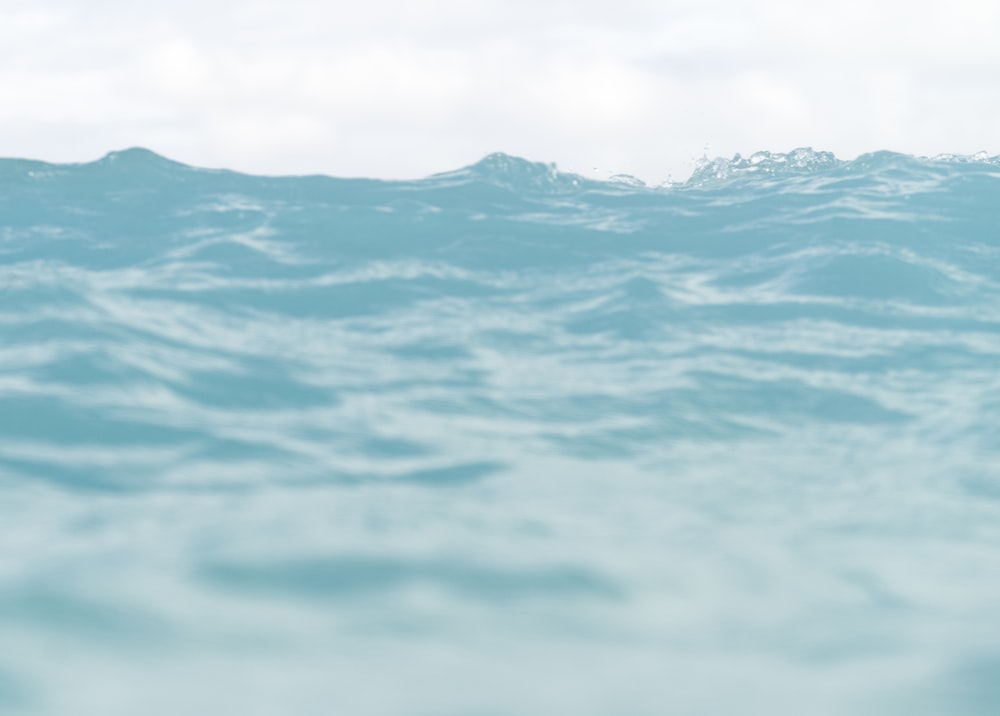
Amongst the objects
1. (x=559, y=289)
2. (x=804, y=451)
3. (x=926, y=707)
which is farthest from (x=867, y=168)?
(x=926, y=707)

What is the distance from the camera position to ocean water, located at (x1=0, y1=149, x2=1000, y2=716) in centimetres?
761

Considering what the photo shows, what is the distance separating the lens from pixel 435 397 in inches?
491

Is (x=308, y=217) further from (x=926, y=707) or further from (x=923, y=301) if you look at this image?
(x=926, y=707)

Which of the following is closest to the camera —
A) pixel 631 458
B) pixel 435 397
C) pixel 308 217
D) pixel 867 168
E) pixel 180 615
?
pixel 180 615

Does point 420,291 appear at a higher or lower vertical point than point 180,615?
higher

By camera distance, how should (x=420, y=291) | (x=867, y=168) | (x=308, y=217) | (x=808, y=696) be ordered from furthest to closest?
(x=867, y=168) < (x=308, y=217) < (x=420, y=291) < (x=808, y=696)

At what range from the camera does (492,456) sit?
36.1ft

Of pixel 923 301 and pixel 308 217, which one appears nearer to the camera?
pixel 923 301

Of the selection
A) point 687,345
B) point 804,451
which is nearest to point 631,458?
point 804,451

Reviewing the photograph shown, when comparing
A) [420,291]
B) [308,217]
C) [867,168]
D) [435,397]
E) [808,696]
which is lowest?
[808,696]

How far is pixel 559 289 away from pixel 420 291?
2.10m

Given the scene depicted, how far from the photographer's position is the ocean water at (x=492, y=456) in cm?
761

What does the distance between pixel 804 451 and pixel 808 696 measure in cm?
464

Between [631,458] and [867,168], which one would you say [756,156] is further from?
[631,458]
